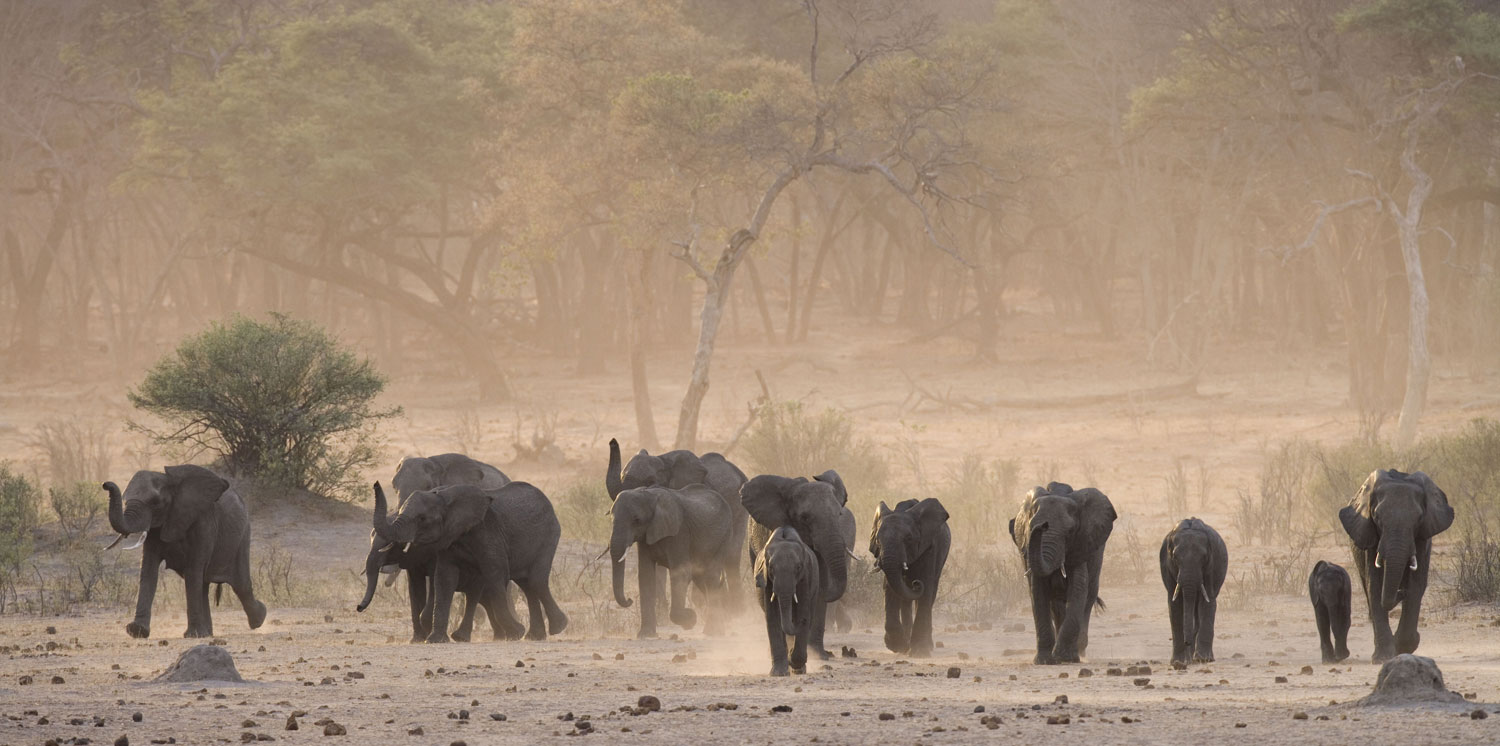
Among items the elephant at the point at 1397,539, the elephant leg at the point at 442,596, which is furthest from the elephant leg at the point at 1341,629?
the elephant leg at the point at 442,596

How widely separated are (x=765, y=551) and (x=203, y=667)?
10.2 feet

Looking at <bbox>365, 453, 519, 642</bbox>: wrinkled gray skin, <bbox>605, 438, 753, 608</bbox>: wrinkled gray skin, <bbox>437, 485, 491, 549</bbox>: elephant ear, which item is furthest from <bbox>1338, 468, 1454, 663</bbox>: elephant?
<bbox>365, 453, 519, 642</bbox>: wrinkled gray skin

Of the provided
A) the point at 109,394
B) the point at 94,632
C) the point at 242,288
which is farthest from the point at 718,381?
the point at 242,288

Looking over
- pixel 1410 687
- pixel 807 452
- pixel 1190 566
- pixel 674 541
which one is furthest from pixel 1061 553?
pixel 807 452

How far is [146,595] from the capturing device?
12258 mm

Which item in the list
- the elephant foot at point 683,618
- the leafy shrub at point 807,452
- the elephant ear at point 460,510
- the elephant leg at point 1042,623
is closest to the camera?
the elephant leg at point 1042,623

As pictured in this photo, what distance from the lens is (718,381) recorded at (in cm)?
3866

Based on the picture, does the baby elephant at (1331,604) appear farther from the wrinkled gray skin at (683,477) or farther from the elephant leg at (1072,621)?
the wrinkled gray skin at (683,477)

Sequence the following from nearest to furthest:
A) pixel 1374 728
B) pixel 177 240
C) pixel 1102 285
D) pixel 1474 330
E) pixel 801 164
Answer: pixel 1374 728, pixel 801 164, pixel 1474 330, pixel 177 240, pixel 1102 285

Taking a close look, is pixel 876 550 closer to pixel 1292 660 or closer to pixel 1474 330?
pixel 1292 660

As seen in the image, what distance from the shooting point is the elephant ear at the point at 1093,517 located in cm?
1088

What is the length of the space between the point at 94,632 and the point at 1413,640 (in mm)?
8865

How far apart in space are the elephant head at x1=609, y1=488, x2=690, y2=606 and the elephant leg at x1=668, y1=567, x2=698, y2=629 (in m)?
0.36

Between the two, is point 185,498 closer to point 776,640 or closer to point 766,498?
point 766,498
